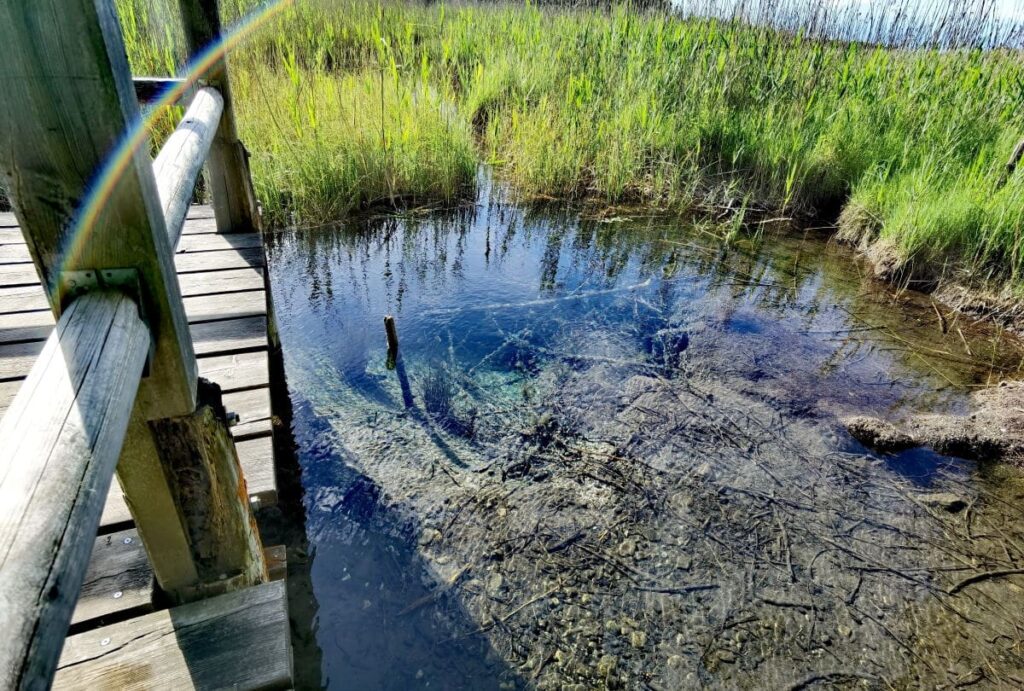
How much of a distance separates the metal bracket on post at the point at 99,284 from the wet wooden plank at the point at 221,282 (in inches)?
67.0

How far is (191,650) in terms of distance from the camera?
1.07 metres

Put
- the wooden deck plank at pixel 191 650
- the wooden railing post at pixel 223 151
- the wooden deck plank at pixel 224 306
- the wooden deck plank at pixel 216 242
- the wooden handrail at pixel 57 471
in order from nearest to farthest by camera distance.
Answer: the wooden handrail at pixel 57 471
the wooden deck plank at pixel 191 650
the wooden deck plank at pixel 224 306
the wooden railing post at pixel 223 151
the wooden deck plank at pixel 216 242

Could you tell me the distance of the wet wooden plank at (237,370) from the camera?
5.98ft

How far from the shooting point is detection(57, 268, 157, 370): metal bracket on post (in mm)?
762

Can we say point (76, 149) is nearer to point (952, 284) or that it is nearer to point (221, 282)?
point (221, 282)

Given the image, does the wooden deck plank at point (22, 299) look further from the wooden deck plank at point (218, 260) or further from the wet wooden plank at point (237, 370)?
the wet wooden plank at point (237, 370)

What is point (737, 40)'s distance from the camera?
6371mm

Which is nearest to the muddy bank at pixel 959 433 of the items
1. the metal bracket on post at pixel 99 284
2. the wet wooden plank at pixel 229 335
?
the wet wooden plank at pixel 229 335

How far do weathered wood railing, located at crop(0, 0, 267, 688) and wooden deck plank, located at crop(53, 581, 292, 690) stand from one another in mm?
101

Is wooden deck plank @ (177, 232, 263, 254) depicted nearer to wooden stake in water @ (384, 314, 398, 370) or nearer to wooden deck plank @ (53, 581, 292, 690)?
wooden stake in water @ (384, 314, 398, 370)

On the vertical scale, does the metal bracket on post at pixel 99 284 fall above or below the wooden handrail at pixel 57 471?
above

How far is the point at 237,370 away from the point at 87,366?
1330mm

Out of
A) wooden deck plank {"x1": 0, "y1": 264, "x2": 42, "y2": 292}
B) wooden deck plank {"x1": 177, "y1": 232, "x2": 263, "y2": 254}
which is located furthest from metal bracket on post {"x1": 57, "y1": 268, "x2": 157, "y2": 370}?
wooden deck plank {"x1": 177, "y1": 232, "x2": 263, "y2": 254}

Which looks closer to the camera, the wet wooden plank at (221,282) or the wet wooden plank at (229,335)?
the wet wooden plank at (229,335)
